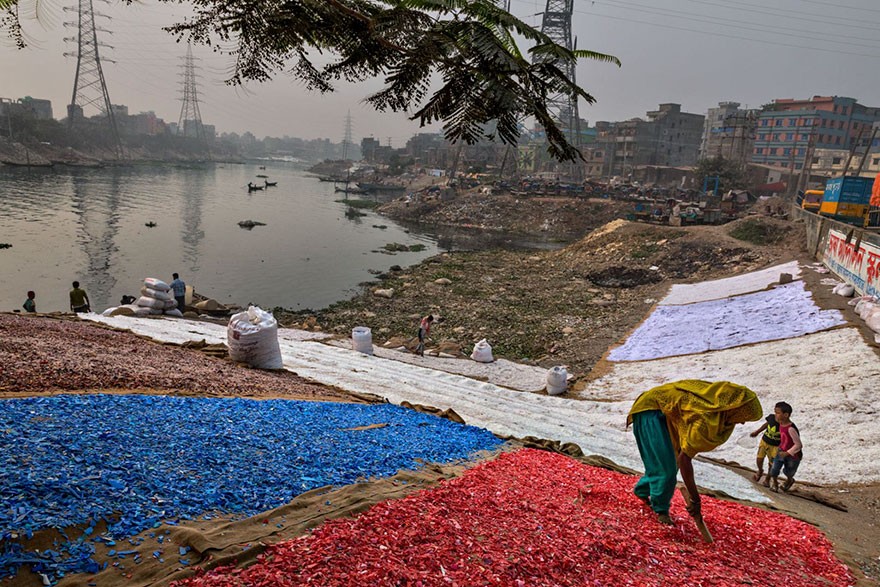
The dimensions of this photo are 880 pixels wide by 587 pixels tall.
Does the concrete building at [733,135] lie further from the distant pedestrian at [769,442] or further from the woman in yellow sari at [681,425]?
the woman in yellow sari at [681,425]

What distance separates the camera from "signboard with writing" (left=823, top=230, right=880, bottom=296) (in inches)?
579

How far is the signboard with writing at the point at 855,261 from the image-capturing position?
1472 cm

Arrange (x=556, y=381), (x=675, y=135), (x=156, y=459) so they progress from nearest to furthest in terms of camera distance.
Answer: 1. (x=156, y=459)
2. (x=556, y=381)
3. (x=675, y=135)

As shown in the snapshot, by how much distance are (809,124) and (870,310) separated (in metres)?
80.7

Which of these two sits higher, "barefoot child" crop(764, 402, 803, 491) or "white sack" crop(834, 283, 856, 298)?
"white sack" crop(834, 283, 856, 298)

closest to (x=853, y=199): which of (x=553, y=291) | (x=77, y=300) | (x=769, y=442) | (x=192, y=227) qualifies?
(x=553, y=291)

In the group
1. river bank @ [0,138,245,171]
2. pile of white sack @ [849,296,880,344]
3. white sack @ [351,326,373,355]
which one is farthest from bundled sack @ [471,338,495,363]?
river bank @ [0,138,245,171]

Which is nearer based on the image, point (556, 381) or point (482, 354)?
point (556, 381)

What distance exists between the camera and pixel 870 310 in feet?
44.2

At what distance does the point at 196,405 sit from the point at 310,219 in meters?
58.2

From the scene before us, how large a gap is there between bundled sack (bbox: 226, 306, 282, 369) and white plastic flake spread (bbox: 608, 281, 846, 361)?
10.8 m

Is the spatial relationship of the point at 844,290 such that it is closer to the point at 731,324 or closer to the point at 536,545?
the point at 731,324

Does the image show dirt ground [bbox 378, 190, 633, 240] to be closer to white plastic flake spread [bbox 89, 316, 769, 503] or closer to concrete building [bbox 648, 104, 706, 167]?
concrete building [bbox 648, 104, 706, 167]

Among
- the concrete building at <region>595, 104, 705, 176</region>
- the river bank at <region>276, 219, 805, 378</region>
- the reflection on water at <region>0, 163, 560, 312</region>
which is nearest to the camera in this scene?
the river bank at <region>276, 219, 805, 378</region>
